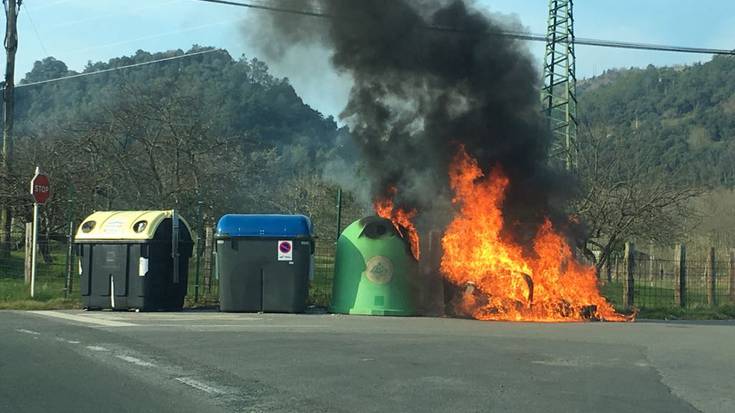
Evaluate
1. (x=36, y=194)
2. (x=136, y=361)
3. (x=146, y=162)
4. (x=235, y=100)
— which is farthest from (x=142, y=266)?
(x=235, y=100)

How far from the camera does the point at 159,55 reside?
87438mm

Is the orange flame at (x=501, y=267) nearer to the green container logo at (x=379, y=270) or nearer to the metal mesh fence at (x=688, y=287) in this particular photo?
the green container logo at (x=379, y=270)

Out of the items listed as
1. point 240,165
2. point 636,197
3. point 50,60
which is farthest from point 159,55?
point 636,197

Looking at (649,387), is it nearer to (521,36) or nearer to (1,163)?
(521,36)

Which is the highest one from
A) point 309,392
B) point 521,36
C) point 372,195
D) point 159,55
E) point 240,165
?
point 159,55

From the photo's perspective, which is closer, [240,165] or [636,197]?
[636,197]

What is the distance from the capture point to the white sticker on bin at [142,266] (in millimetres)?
13383

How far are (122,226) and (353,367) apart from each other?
7.65m

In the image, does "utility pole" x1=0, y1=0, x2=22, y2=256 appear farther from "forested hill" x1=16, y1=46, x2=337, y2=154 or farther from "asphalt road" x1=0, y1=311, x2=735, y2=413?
"forested hill" x1=16, y1=46, x2=337, y2=154

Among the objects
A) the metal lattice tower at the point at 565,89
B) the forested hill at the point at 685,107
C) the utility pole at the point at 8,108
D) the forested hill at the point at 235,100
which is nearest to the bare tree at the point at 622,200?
the metal lattice tower at the point at 565,89

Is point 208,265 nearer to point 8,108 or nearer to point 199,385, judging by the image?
point 199,385

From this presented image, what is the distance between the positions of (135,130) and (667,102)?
103560 mm

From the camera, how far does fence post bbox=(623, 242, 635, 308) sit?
52.6 ft

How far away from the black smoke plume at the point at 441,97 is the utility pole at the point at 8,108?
37.8 feet
